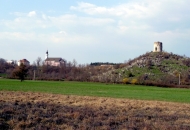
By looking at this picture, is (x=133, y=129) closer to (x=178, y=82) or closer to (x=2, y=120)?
(x=2, y=120)

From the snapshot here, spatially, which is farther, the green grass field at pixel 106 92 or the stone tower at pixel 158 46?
the stone tower at pixel 158 46

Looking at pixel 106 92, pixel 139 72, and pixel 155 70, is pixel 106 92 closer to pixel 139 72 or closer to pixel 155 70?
pixel 139 72

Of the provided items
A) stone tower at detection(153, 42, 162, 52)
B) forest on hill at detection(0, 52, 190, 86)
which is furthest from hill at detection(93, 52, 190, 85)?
stone tower at detection(153, 42, 162, 52)

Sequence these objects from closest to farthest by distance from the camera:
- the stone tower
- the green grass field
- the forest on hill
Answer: the green grass field < the forest on hill < the stone tower

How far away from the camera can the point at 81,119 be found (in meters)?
14.8

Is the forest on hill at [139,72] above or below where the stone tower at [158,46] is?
below

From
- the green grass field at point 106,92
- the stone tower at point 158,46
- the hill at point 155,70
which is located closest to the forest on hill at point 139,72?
the hill at point 155,70

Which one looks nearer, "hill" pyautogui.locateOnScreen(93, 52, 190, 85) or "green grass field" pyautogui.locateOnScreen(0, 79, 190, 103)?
"green grass field" pyautogui.locateOnScreen(0, 79, 190, 103)

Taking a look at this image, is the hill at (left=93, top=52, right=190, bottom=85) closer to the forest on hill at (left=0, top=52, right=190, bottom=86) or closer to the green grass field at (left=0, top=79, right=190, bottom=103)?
the forest on hill at (left=0, top=52, right=190, bottom=86)

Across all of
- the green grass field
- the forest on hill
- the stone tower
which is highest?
the stone tower

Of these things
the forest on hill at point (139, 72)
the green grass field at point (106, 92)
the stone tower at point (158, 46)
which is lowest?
the green grass field at point (106, 92)

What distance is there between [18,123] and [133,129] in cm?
511

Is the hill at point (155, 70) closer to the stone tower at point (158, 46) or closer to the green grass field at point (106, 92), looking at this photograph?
the stone tower at point (158, 46)

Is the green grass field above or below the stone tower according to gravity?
below
